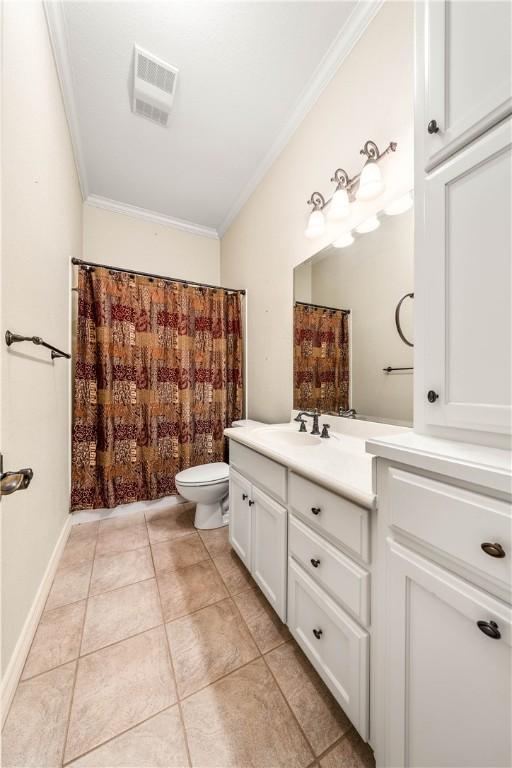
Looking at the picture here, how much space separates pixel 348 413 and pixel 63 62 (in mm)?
2438

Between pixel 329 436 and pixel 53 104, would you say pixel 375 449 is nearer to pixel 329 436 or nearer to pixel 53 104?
pixel 329 436

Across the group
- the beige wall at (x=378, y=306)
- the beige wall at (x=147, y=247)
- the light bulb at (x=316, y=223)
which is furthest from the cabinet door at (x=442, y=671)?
the beige wall at (x=147, y=247)

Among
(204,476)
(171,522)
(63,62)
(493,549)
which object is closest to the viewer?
(493,549)

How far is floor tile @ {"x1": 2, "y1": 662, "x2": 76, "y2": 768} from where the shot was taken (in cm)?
80

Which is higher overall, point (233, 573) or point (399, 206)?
point (399, 206)

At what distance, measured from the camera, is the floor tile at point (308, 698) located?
0.85 metres

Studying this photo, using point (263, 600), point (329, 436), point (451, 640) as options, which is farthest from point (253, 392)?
point (451, 640)

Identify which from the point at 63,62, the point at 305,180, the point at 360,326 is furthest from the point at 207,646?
the point at 63,62

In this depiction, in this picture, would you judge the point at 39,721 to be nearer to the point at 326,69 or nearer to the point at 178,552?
the point at 178,552

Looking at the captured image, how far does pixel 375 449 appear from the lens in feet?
2.19

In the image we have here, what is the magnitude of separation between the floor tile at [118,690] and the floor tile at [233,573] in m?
0.39

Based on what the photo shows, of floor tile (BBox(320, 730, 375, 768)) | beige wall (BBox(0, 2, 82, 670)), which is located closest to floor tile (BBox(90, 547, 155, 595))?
beige wall (BBox(0, 2, 82, 670))

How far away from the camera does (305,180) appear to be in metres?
1.73

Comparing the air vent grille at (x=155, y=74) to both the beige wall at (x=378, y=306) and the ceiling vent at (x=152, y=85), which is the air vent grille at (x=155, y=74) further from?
the beige wall at (x=378, y=306)
